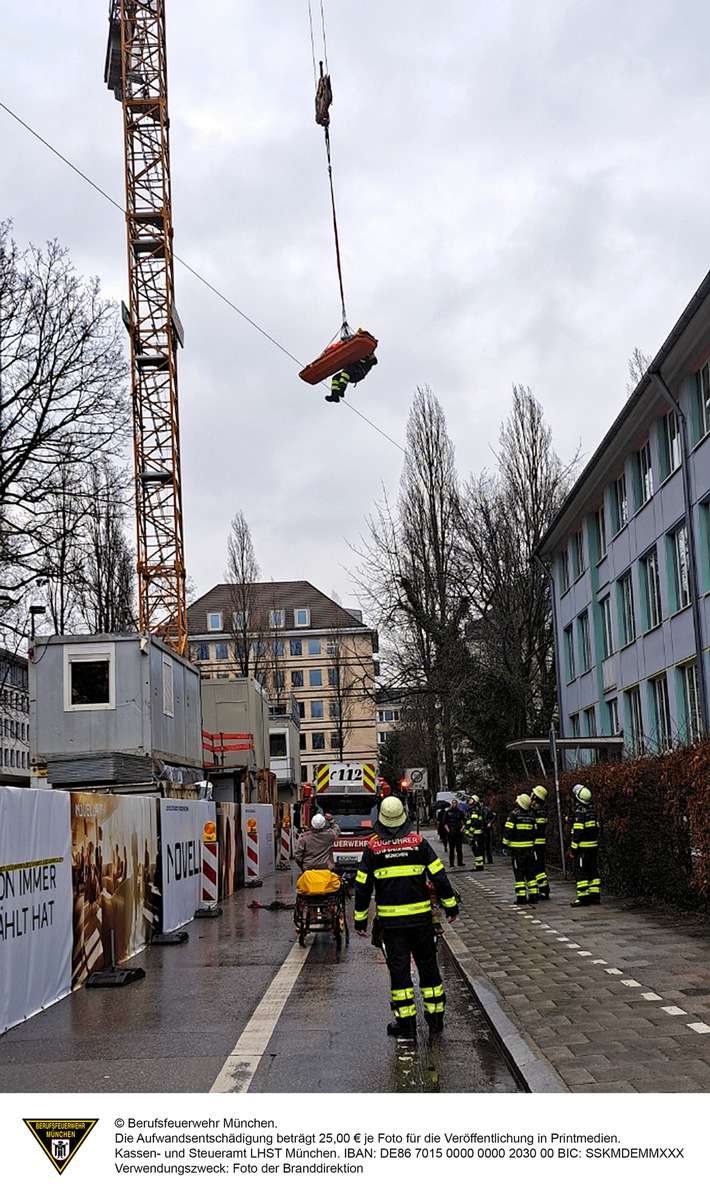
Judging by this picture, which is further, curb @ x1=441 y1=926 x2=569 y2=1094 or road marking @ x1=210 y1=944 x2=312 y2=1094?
road marking @ x1=210 y1=944 x2=312 y2=1094

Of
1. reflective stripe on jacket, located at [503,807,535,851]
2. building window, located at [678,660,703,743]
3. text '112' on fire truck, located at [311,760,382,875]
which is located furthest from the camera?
building window, located at [678,660,703,743]

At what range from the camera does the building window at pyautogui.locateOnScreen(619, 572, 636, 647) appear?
34.0 m

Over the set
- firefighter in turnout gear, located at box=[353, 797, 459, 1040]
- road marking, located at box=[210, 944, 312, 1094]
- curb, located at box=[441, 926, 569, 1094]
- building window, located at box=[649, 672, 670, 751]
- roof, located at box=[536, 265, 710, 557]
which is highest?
roof, located at box=[536, 265, 710, 557]

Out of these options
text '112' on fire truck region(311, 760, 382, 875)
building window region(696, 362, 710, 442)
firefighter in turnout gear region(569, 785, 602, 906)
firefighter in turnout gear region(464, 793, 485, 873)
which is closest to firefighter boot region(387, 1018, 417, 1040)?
firefighter in turnout gear region(569, 785, 602, 906)

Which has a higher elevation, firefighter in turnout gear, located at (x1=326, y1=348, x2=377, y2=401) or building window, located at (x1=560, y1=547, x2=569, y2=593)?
building window, located at (x1=560, y1=547, x2=569, y2=593)

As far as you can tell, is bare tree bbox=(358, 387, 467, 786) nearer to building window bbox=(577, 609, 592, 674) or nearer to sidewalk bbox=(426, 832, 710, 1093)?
building window bbox=(577, 609, 592, 674)

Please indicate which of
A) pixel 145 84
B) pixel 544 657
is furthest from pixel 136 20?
pixel 544 657

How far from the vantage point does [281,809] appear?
46.9 m

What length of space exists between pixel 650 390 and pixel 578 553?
559 inches

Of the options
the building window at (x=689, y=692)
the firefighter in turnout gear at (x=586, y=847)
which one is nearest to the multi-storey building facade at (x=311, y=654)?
the building window at (x=689, y=692)

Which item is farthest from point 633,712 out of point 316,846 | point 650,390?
point 316,846

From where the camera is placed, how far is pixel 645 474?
31203 mm
